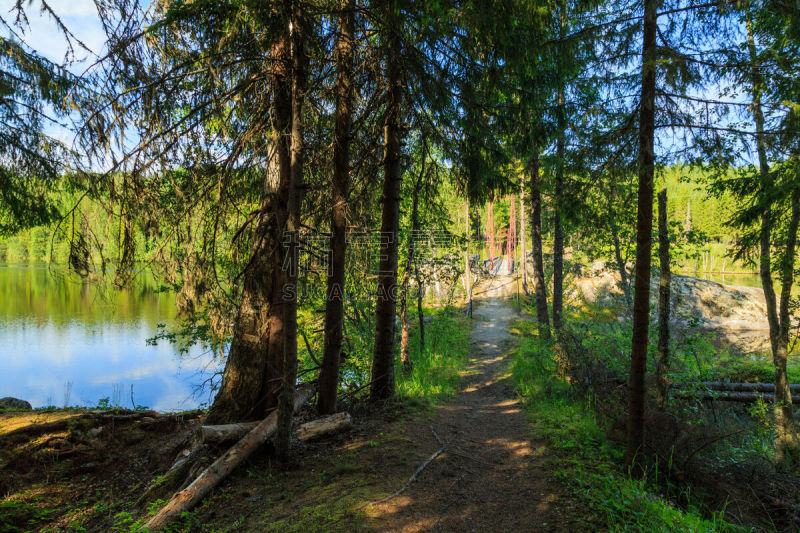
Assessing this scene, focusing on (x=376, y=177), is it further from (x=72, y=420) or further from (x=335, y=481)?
(x=72, y=420)

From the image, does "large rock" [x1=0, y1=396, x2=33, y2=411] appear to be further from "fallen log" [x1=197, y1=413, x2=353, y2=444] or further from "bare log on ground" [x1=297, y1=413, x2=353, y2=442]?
"bare log on ground" [x1=297, y1=413, x2=353, y2=442]

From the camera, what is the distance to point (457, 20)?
4.02 m

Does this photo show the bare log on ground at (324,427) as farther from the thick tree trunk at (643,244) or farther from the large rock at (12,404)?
the large rock at (12,404)

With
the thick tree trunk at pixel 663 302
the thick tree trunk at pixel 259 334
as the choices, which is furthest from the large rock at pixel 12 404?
the thick tree trunk at pixel 663 302

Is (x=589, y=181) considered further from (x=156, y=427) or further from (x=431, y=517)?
(x=156, y=427)

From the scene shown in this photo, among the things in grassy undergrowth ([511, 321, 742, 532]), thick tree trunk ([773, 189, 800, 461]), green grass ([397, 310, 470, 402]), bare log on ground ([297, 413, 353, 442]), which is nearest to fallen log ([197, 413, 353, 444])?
bare log on ground ([297, 413, 353, 442])

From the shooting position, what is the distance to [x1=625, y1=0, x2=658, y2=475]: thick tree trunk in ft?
14.8

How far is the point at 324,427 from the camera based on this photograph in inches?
208

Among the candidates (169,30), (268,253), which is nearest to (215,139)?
(169,30)

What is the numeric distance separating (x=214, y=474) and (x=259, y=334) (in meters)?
1.77

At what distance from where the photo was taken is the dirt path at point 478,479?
135 inches

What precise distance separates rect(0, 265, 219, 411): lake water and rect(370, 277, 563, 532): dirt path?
5189 millimetres

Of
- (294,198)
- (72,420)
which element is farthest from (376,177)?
(72,420)

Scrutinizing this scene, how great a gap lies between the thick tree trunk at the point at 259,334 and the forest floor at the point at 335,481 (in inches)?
32.7
